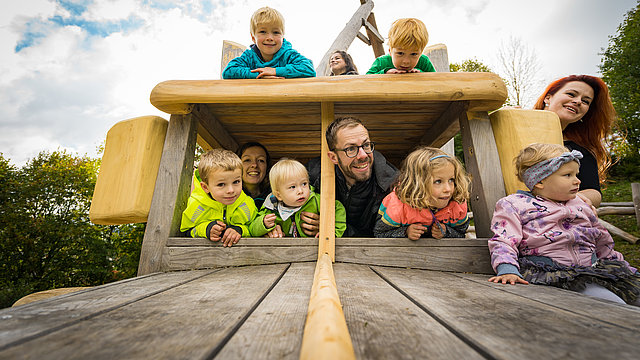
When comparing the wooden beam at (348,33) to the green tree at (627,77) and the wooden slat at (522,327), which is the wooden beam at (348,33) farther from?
the green tree at (627,77)

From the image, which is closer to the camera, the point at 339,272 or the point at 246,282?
the point at 246,282

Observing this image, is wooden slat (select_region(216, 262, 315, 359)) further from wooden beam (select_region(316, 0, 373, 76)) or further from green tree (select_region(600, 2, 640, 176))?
green tree (select_region(600, 2, 640, 176))

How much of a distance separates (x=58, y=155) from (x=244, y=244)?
7.53 metres

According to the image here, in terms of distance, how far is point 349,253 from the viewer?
2014 millimetres

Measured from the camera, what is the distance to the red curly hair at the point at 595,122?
8.63 feet

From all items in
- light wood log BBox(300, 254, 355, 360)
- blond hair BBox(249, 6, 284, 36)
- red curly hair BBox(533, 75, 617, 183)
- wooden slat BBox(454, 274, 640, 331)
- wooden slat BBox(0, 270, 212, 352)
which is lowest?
wooden slat BBox(454, 274, 640, 331)

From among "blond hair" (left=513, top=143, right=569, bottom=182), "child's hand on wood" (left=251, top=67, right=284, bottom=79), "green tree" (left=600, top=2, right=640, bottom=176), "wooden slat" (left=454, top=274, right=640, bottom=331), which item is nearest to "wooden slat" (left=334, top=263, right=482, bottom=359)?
"wooden slat" (left=454, top=274, right=640, bottom=331)

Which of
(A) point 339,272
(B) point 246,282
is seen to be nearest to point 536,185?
(A) point 339,272

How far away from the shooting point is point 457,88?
2.14 meters

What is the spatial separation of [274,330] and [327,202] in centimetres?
145

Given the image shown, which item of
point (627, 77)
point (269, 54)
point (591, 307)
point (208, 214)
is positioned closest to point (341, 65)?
point (269, 54)

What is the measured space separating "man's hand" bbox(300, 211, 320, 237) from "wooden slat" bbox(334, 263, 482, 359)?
1135 millimetres

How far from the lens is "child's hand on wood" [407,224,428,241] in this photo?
77.2 inches

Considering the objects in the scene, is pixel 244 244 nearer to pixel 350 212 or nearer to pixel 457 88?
pixel 350 212
